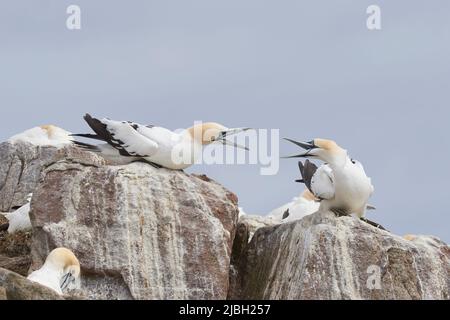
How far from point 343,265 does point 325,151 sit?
1629mm

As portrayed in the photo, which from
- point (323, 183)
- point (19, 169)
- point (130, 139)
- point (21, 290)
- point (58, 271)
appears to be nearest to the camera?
point (21, 290)

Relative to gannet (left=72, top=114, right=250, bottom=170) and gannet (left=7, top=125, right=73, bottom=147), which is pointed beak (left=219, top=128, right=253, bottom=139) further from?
gannet (left=7, top=125, right=73, bottom=147)

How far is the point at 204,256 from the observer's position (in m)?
20.5

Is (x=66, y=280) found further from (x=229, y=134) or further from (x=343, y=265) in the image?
(x=229, y=134)

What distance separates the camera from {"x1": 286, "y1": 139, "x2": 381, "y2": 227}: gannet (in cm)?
2091

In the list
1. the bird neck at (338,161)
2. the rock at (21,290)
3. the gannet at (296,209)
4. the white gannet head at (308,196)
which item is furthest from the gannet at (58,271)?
the white gannet head at (308,196)

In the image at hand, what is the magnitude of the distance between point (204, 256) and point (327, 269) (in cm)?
152

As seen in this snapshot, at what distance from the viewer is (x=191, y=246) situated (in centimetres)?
2059

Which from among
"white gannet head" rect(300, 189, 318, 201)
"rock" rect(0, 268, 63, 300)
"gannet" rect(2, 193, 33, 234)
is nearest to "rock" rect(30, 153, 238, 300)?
"gannet" rect(2, 193, 33, 234)

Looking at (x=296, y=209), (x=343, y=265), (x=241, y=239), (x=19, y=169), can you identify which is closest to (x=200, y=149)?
(x=241, y=239)

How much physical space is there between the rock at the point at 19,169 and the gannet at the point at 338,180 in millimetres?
7230

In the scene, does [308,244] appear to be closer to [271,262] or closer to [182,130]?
[271,262]

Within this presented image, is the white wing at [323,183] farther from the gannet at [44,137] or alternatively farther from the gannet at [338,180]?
the gannet at [44,137]

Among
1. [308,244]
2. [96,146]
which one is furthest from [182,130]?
[308,244]
